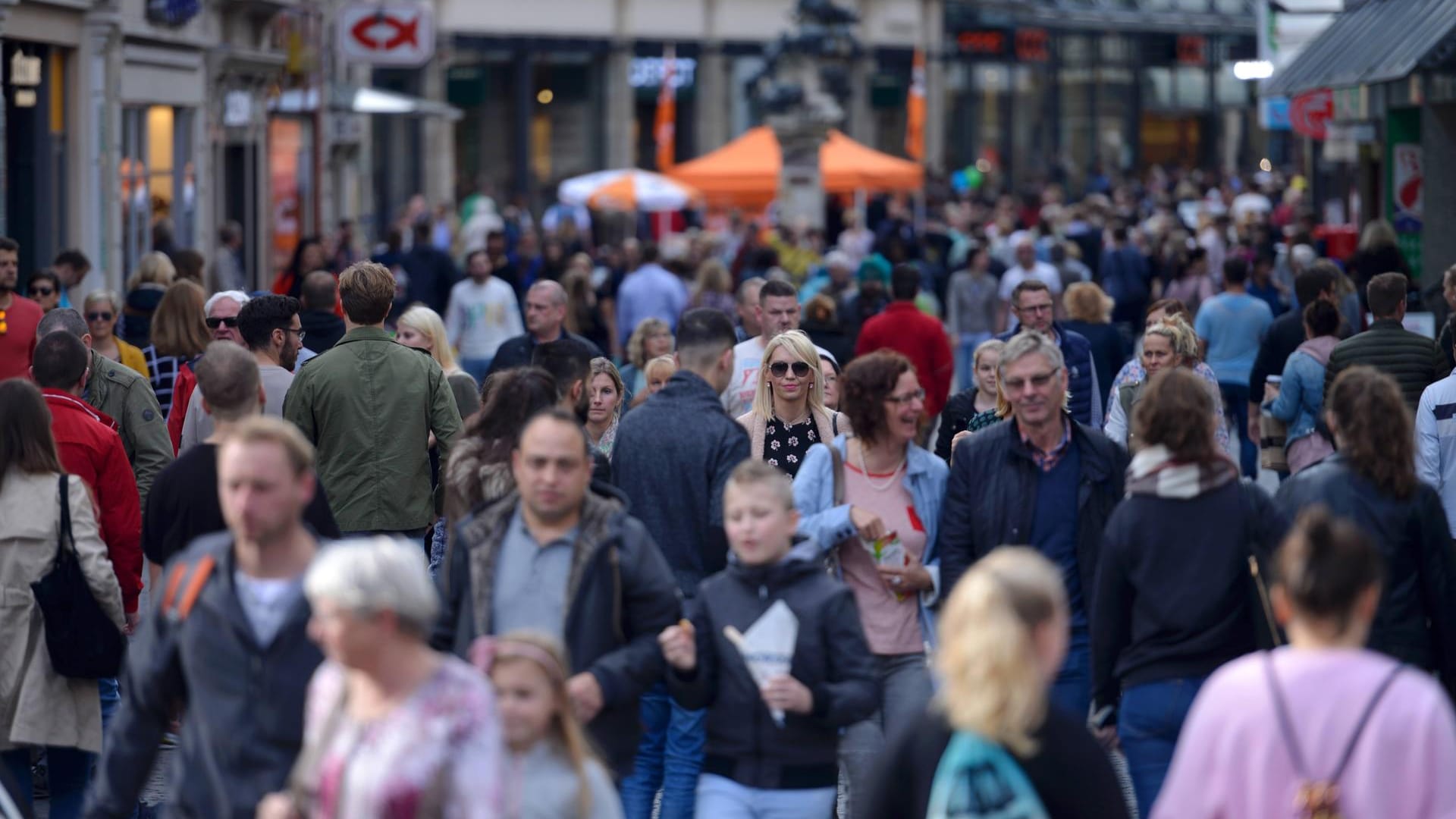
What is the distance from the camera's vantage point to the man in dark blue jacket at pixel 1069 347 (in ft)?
35.3

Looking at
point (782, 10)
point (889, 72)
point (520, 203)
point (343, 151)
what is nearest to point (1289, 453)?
point (343, 151)

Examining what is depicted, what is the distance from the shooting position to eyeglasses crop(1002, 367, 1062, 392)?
263 inches

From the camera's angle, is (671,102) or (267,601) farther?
(671,102)

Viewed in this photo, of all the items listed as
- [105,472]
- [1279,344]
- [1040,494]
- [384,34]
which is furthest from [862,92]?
[1040,494]

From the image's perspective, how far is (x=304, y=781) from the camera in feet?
14.0

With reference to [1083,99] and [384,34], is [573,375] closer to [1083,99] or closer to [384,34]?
[384,34]

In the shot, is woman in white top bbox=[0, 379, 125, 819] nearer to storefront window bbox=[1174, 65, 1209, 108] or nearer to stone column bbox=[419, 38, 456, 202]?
stone column bbox=[419, 38, 456, 202]

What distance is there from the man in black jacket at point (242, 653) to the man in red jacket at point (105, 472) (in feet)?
8.91

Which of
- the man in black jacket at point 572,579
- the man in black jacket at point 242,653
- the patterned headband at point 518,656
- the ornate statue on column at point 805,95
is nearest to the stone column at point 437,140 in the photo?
the ornate statue on column at point 805,95

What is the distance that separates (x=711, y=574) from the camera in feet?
23.5

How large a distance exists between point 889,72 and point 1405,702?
168 ft

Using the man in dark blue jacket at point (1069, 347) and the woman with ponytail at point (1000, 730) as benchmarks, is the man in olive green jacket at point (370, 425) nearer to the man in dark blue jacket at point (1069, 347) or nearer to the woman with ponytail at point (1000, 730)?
the man in dark blue jacket at point (1069, 347)

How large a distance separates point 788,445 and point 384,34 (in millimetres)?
16359

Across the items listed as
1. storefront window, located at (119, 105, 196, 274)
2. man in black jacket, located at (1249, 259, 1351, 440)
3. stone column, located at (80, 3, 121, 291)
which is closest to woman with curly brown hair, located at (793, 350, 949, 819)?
man in black jacket, located at (1249, 259, 1351, 440)
